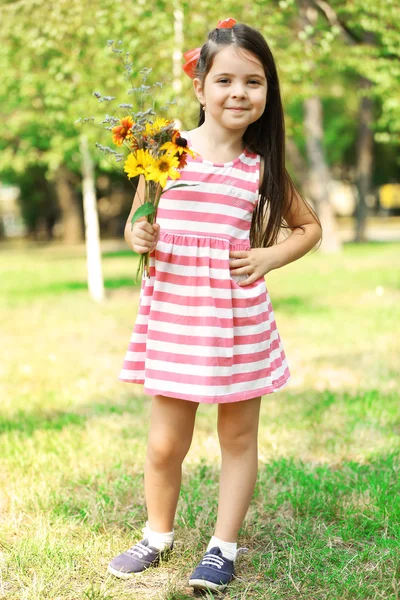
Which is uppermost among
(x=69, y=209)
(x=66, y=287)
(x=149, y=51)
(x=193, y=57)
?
(x=149, y=51)

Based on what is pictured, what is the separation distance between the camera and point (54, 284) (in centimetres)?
1368

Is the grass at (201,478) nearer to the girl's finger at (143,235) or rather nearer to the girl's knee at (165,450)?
the girl's knee at (165,450)

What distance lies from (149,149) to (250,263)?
0.48 m

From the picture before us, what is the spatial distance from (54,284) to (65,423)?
31.1ft

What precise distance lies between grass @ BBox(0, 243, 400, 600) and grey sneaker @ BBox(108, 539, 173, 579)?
0.11 ft

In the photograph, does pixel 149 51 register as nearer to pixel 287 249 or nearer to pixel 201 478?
pixel 201 478

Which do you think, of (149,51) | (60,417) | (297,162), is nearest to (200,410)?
(60,417)

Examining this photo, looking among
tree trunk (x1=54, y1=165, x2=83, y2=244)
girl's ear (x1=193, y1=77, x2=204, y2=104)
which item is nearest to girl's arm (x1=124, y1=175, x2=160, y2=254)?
girl's ear (x1=193, y1=77, x2=204, y2=104)

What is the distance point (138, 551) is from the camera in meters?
2.64

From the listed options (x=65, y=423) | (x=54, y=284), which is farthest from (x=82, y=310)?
(x=65, y=423)

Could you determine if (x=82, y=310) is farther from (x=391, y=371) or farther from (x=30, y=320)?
(x=391, y=371)

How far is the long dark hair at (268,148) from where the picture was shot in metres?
2.55

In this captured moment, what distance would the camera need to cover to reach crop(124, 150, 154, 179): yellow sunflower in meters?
2.29

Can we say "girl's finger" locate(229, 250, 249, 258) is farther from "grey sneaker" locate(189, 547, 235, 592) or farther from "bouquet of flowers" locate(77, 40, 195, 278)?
"grey sneaker" locate(189, 547, 235, 592)
